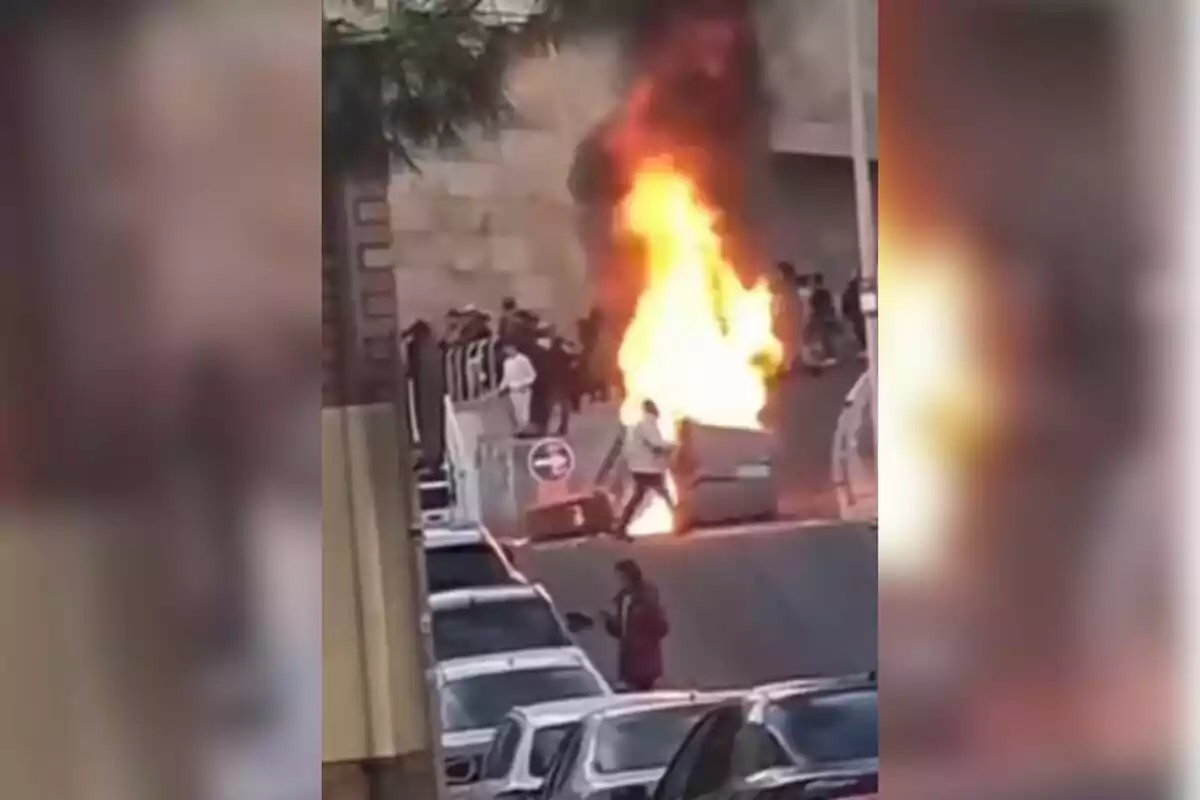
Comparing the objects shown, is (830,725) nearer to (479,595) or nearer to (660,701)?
(660,701)

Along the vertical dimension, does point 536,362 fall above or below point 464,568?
above

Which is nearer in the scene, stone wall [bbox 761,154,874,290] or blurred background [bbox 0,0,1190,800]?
blurred background [bbox 0,0,1190,800]

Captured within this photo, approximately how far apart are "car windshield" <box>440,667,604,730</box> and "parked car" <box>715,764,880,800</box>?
14 centimetres

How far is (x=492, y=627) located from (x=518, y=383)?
0.16 metres

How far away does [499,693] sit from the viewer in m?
0.82

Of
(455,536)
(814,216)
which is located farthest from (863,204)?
(455,536)

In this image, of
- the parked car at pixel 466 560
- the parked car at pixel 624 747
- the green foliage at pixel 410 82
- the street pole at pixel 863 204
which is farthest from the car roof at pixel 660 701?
the green foliage at pixel 410 82

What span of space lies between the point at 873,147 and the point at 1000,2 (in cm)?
14

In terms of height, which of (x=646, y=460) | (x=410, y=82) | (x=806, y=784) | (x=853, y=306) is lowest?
(x=806, y=784)

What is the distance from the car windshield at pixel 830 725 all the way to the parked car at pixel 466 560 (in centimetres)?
21

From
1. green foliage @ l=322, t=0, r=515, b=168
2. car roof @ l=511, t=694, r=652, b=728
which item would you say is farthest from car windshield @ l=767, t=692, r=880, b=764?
green foliage @ l=322, t=0, r=515, b=168

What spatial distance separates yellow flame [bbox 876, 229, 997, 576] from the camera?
0.87 metres

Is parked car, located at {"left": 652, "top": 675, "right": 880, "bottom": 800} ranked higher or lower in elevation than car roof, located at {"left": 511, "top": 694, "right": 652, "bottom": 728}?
lower

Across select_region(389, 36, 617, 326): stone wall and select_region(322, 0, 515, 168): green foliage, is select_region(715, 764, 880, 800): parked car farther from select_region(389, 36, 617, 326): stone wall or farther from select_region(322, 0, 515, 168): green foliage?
select_region(322, 0, 515, 168): green foliage
